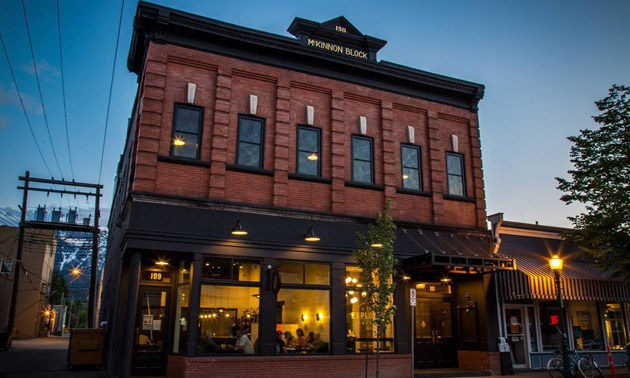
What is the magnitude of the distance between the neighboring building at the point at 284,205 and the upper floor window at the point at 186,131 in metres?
0.04

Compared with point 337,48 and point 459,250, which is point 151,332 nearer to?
point 459,250

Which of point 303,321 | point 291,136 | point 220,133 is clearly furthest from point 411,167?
point 220,133

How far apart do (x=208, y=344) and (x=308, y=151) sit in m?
6.83

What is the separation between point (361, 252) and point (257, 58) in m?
7.37

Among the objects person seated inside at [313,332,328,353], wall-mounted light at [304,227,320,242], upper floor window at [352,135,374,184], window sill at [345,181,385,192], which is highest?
upper floor window at [352,135,374,184]

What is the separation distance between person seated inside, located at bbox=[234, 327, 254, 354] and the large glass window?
149 cm

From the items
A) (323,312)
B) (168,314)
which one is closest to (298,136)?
(323,312)

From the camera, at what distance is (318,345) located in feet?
50.0

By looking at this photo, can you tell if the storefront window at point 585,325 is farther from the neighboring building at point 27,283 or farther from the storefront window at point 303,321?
the neighboring building at point 27,283

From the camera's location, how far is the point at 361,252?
1404cm

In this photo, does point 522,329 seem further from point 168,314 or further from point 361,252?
point 168,314

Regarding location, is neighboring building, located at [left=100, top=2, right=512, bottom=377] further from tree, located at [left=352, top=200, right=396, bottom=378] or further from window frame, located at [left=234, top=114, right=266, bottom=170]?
tree, located at [left=352, top=200, right=396, bottom=378]

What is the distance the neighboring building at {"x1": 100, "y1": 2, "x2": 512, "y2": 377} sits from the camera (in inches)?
564

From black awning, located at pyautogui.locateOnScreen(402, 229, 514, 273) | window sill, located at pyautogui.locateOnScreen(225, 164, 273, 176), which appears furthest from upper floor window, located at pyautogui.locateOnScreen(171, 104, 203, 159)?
black awning, located at pyautogui.locateOnScreen(402, 229, 514, 273)
